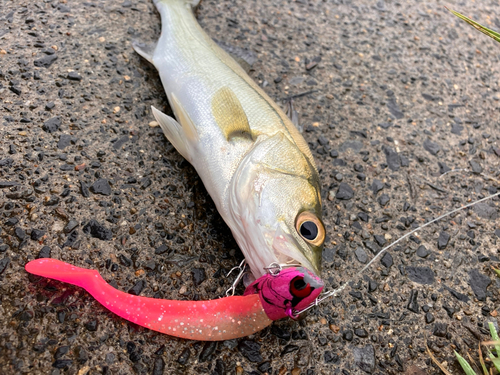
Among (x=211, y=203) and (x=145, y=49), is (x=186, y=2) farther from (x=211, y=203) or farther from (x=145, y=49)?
(x=211, y=203)

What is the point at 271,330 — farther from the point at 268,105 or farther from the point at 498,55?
the point at 498,55

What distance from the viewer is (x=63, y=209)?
2496mm

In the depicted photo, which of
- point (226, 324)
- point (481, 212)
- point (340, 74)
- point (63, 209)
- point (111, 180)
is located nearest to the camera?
point (226, 324)

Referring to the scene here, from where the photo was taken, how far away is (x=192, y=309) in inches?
82.4

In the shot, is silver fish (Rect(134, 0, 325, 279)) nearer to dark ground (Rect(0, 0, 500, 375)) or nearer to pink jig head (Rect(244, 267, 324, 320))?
pink jig head (Rect(244, 267, 324, 320))

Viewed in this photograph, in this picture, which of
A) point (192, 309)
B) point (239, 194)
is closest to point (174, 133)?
point (239, 194)

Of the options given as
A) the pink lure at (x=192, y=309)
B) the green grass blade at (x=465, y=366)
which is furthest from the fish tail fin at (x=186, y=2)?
the green grass blade at (x=465, y=366)

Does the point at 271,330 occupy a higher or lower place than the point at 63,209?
lower

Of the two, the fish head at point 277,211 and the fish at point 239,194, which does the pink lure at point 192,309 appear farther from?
the fish head at point 277,211

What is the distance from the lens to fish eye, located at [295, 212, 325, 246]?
225 cm

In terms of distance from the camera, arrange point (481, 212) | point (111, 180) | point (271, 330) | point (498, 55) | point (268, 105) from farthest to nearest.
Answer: point (498, 55), point (481, 212), point (268, 105), point (111, 180), point (271, 330)

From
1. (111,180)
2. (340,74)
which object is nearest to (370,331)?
(111,180)

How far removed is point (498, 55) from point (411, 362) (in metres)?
4.15

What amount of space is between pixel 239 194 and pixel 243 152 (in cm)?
36
